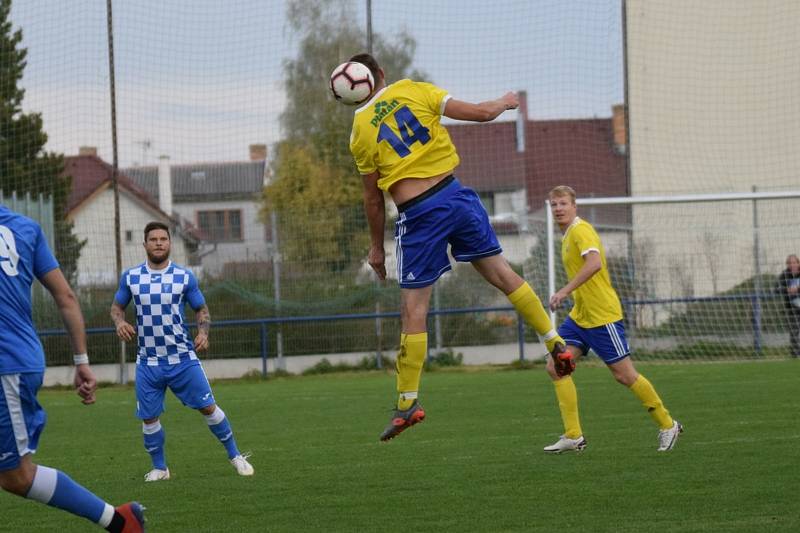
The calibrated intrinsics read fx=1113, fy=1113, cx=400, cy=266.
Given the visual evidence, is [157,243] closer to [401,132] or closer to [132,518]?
[401,132]

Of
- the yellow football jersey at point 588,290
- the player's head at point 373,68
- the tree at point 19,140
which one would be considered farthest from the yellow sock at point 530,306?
the tree at point 19,140

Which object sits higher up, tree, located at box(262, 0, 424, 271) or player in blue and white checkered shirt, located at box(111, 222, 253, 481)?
tree, located at box(262, 0, 424, 271)

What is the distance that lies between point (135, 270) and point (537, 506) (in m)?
4.37

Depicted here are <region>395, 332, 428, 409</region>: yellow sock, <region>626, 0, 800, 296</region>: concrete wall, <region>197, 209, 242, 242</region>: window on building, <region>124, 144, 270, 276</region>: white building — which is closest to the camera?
<region>395, 332, 428, 409</region>: yellow sock

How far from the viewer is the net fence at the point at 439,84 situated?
2134 cm

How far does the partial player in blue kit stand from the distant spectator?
16878mm

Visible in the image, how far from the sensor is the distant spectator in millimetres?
20141

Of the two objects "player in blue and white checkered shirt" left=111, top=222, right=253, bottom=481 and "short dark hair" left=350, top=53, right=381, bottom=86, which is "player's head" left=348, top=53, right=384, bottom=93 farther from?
"player in blue and white checkered shirt" left=111, top=222, right=253, bottom=481

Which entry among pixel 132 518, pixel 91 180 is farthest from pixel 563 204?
pixel 91 180

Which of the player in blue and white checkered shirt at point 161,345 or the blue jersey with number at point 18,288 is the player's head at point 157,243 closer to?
the player in blue and white checkered shirt at point 161,345

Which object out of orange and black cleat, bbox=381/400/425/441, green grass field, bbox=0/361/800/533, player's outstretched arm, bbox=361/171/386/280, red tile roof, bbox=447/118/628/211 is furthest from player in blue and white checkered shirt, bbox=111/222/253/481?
red tile roof, bbox=447/118/628/211

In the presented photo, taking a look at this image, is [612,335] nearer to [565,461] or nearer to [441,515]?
[565,461]

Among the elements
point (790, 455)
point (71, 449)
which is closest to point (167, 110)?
point (71, 449)

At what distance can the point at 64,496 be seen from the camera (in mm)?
5508
